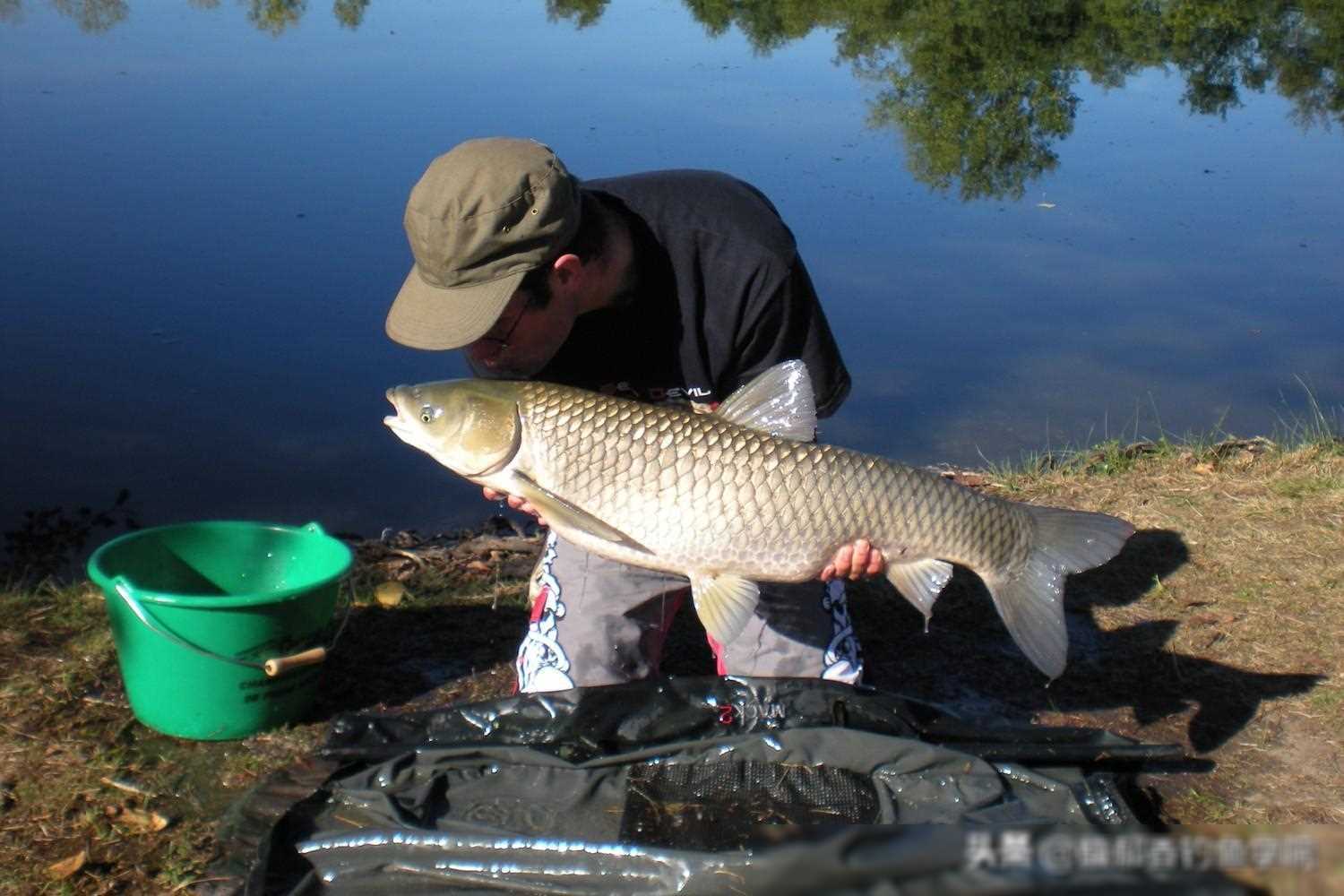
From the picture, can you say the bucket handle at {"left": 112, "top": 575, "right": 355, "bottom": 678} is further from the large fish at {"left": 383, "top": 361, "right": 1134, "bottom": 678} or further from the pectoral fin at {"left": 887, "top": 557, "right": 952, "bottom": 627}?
the pectoral fin at {"left": 887, "top": 557, "right": 952, "bottom": 627}

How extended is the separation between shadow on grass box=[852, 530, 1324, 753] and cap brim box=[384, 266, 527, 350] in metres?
1.00

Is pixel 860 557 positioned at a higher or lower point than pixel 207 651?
higher

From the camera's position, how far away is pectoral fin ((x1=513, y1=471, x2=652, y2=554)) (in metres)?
1.92

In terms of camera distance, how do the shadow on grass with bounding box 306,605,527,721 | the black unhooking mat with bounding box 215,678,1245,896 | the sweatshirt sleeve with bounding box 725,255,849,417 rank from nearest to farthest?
the black unhooking mat with bounding box 215,678,1245,896
the sweatshirt sleeve with bounding box 725,255,849,417
the shadow on grass with bounding box 306,605,527,721

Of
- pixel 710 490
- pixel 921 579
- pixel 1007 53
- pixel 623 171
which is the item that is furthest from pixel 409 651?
pixel 1007 53

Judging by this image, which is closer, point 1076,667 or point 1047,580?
point 1047,580

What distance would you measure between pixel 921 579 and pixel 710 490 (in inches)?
13.5

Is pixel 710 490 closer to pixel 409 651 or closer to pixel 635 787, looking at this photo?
pixel 635 787

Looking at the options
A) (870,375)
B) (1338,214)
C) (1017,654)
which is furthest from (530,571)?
(1338,214)

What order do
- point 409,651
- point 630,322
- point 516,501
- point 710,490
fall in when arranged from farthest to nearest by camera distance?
1. point 409,651
2. point 630,322
3. point 516,501
4. point 710,490

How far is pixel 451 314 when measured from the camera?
6.48 ft

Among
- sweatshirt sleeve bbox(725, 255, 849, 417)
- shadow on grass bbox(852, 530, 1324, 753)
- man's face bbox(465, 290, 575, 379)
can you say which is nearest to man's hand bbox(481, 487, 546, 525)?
man's face bbox(465, 290, 575, 379)

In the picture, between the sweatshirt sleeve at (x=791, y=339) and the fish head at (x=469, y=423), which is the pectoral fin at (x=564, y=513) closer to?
the fish head at (x=469, y=423)

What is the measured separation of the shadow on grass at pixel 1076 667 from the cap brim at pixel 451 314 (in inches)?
39.3
